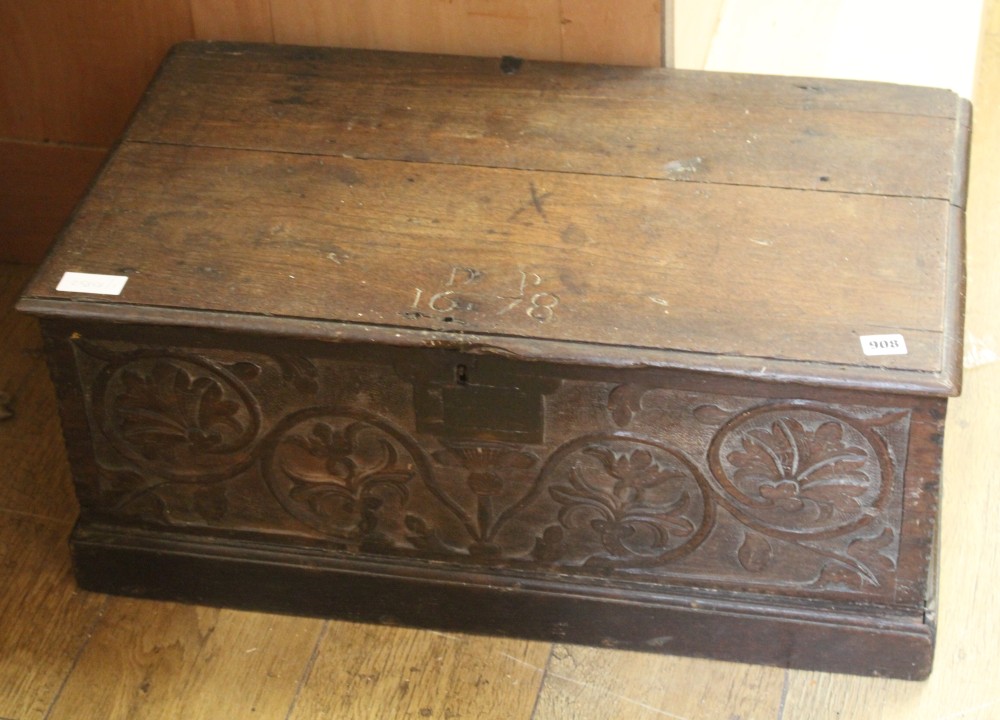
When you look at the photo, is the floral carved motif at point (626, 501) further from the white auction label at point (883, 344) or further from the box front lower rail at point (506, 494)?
the white auction label at point (883, 344)

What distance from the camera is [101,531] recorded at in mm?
1600

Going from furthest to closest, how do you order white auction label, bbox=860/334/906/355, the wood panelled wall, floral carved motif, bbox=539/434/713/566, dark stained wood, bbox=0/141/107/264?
dark stained wood, bbox=0/141/107/264 < the wood panelled wall < floral carved motif, bbox=539/434/713/566 < white auction label, bbox=860/334/906/355

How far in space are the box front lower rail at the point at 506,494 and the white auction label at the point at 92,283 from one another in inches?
Result: 1.6

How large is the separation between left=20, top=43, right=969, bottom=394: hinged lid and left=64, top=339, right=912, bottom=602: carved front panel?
6 cm

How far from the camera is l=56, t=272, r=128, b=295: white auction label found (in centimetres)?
140

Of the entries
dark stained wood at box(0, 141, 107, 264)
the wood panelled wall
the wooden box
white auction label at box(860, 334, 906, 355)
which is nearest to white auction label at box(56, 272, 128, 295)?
the wooden box

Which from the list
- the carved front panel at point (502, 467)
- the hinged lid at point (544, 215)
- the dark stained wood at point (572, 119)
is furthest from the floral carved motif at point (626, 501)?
the dark stained wood at point (572, 119)

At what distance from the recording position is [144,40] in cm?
179

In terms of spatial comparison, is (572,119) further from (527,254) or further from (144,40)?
(144,40)

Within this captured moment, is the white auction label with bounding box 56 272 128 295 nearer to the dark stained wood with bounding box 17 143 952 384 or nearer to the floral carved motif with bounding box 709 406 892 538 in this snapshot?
the dark stained wood with bounding box 17 143 952 384

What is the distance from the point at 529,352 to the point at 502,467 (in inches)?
6.8

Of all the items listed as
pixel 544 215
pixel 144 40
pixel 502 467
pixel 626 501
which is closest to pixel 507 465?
pixel 502 467

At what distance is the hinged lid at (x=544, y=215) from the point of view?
135 cm

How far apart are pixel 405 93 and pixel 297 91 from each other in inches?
5.1
